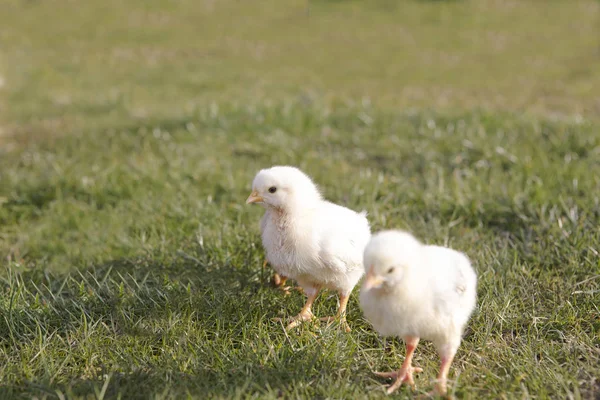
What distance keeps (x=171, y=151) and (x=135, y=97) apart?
11.1 ft

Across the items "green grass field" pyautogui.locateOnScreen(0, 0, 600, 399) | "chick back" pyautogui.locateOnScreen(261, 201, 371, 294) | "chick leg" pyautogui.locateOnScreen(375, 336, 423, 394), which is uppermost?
"chick back" pyautogui.locateOnScreen(261, 201, 371, 294)

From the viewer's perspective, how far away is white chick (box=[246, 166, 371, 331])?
3633 mm

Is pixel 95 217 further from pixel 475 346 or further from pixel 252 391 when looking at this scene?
pixel 475 346

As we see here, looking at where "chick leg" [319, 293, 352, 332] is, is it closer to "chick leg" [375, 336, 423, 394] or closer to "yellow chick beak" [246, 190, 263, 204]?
"chick leg" [375, 336, 423, 394]

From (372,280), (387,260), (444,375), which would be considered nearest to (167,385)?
(372,280)

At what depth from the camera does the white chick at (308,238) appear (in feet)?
11.9

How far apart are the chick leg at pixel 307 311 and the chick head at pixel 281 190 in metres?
0.51

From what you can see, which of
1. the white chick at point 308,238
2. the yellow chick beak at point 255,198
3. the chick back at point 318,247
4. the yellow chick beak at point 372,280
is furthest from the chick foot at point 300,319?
the yellow chick beak at point 372,280

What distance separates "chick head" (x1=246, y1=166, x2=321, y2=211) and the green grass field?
0.63m

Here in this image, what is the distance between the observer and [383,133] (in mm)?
7480

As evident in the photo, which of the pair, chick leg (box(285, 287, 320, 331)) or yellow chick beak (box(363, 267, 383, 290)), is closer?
yellow chick beak (box(363, 267, 383, 290))

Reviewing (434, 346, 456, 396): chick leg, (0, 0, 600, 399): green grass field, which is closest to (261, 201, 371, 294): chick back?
(0, 0, 600, 399): green grass field

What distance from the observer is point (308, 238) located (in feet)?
12.0

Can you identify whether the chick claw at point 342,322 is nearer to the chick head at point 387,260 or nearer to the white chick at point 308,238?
the white chick at point 308,238
